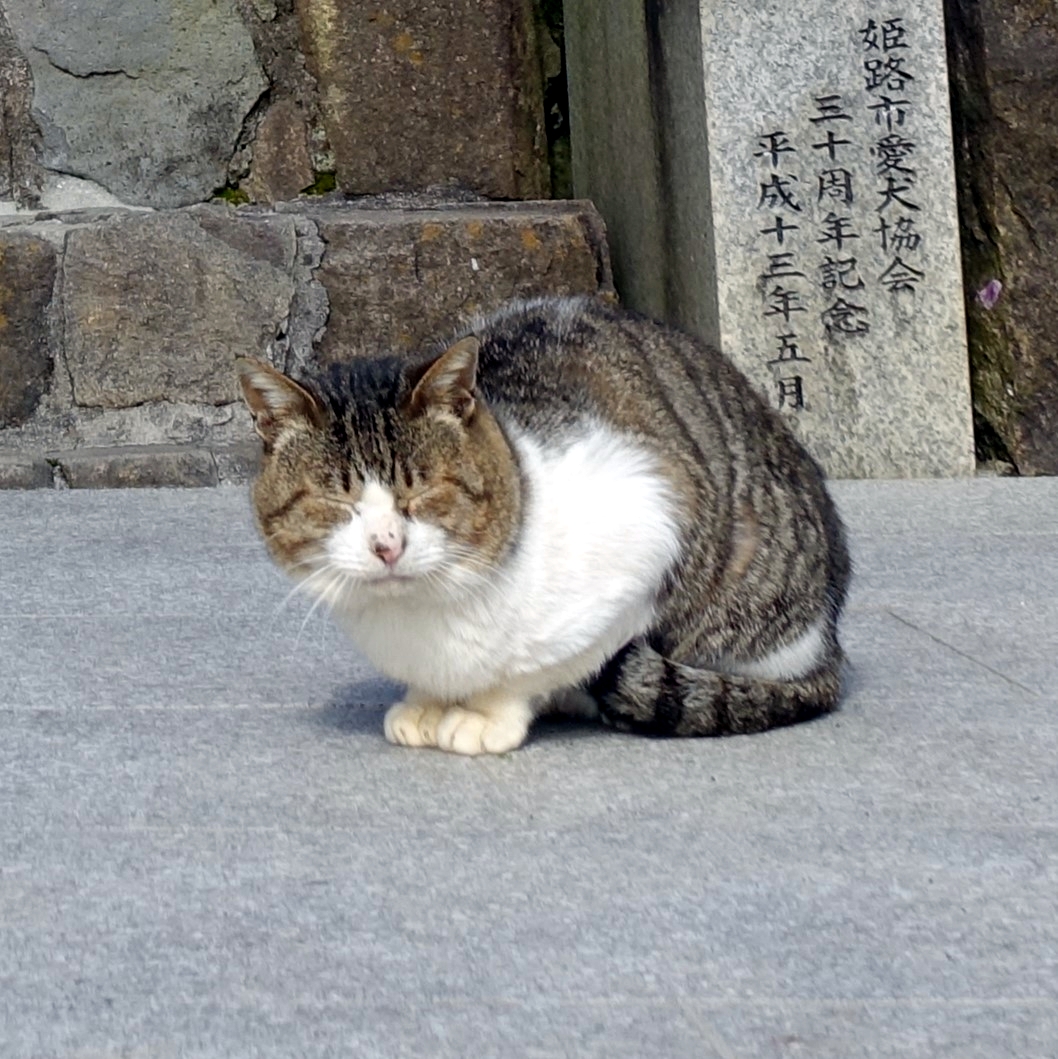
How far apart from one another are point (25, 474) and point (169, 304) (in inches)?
24.9

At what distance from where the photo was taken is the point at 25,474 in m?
4.89

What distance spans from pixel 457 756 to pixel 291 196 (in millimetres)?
3291

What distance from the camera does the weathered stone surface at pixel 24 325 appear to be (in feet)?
16.7

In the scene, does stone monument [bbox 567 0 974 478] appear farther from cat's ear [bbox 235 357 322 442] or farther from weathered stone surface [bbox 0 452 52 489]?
cat's ear [bbox 235 357 322 442]

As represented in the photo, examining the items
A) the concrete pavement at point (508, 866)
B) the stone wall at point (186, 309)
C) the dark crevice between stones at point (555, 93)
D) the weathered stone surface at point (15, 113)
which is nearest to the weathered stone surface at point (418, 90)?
the dark crevice between stones at point (555, 93)

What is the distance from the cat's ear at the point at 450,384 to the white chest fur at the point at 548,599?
0.14 meters

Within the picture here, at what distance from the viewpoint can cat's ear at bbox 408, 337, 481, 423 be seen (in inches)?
96.7

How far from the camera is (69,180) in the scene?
18.0 ft

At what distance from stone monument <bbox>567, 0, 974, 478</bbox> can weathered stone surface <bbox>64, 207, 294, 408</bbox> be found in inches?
49.9

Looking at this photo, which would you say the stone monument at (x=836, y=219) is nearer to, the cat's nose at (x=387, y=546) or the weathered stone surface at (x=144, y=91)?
the weathered stone surface at (x=144, y=91)

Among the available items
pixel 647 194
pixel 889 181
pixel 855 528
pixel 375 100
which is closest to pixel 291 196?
pixel 375 100

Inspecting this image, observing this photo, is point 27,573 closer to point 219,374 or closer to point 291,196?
point 219,374

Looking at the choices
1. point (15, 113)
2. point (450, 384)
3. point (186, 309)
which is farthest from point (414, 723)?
point (15, 113)

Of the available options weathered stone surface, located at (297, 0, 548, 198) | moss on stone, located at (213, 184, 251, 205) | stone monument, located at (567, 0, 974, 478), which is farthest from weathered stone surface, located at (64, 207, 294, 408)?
stone monument, located at (567, 0, 974, 478)
